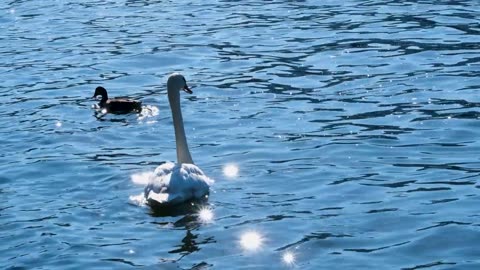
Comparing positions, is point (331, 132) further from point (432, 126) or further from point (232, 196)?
point (232, 196)

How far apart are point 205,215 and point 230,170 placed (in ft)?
6.51

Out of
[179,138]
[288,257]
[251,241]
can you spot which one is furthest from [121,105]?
[288,257]

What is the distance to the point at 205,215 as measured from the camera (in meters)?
14.8

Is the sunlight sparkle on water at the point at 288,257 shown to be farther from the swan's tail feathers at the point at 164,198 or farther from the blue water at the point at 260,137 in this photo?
the swan's tail feathers at the point at 164,198

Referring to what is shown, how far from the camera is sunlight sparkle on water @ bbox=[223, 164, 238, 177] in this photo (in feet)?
54.3

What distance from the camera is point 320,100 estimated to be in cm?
2041

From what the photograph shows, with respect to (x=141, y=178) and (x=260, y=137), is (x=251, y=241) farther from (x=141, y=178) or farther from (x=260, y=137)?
(x=260, y=137)

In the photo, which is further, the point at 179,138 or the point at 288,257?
the point at 179,138

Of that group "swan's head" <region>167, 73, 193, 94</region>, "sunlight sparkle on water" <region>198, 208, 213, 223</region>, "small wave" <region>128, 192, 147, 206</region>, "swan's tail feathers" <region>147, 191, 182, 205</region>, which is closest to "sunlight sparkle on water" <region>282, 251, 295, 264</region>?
"sunlight sparkle on water" <region>198, 208, 213, 223</region>

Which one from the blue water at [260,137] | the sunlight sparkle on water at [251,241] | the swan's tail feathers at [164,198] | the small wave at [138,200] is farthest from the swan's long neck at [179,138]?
the sunlight sparkle on water at [251,241]

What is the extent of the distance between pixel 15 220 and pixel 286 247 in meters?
3.32

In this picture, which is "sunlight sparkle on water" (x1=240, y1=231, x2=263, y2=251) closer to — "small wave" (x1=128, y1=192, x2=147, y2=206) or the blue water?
the blue water

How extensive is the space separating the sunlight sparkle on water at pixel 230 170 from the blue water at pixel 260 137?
9 cm

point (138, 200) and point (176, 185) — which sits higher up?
point (176, 185)
